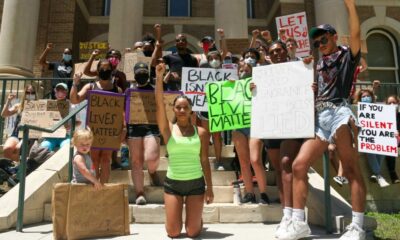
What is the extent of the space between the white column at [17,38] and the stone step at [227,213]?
29.5 ft

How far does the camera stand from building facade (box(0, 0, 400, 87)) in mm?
12844

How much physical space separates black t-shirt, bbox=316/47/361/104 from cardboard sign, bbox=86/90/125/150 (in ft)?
9.66

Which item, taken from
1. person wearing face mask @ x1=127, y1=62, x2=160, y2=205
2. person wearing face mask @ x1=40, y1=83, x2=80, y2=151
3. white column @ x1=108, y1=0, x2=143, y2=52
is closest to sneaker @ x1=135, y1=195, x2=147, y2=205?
person wearing face mask @ x1=127, y1=62, x2=160, y2=205

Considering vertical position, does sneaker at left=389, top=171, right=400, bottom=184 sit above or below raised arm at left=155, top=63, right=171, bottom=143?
below

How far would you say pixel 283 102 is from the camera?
445cm

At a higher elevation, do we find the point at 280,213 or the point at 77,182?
the point at 77,182

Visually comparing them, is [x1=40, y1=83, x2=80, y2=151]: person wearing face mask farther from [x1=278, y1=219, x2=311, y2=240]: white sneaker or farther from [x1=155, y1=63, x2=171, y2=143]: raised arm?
[x1=278, y1=219, x2=311, y2=240]: white sneaker

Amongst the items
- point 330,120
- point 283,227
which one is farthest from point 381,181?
point 283,227

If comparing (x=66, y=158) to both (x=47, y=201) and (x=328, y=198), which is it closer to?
(x=47, y=201)

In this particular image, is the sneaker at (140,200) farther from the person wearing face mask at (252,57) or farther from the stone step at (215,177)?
the person wearing face mask at (252,57)

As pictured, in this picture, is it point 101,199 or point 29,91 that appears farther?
point 29,91

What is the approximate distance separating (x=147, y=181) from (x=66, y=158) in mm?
1450

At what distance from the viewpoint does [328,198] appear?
4.58 metres

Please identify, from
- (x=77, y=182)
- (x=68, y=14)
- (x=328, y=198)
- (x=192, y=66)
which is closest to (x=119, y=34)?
(x=68, y=14)
